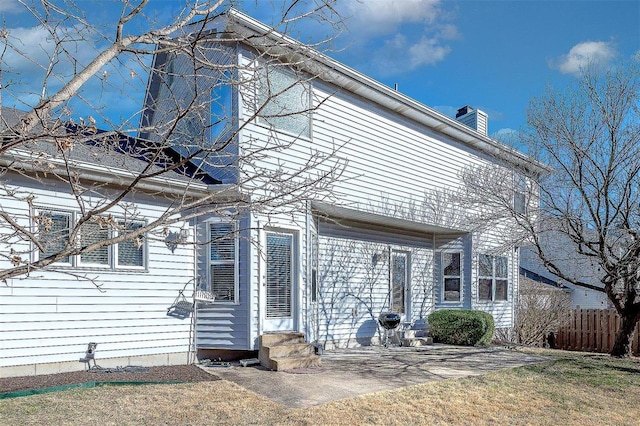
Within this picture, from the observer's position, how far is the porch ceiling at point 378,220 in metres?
10.8

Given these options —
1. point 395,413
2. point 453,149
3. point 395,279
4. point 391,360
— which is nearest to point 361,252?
Result: point 395,279

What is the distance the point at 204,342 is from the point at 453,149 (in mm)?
8692

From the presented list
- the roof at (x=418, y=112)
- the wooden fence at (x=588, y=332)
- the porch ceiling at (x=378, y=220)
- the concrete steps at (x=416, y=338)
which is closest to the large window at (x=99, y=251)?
the porch ceiling at (x=378, y=220)

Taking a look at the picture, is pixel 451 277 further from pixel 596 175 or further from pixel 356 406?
pixel 356 406

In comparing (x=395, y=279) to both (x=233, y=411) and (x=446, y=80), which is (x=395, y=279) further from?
(x=233, y=411)

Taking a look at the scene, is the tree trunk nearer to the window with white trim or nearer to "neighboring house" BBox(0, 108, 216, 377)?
the window with white trim

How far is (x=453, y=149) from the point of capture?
47.1 ft

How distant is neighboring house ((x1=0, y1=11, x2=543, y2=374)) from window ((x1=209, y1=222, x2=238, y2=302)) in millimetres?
25

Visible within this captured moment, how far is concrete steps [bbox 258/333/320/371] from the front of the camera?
8.61 metres

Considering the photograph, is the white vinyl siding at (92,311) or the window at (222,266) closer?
the white vinyl siding at (92,311)

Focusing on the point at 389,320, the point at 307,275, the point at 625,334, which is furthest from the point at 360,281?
the point at 625,334

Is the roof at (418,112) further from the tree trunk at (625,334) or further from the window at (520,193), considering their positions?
the tree trunk at (625,334)

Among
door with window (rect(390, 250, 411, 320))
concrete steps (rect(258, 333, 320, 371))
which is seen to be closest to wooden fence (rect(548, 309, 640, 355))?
door with window (rect(390, 250, 411, 320))

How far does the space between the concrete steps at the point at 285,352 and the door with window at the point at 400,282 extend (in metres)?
4.27
